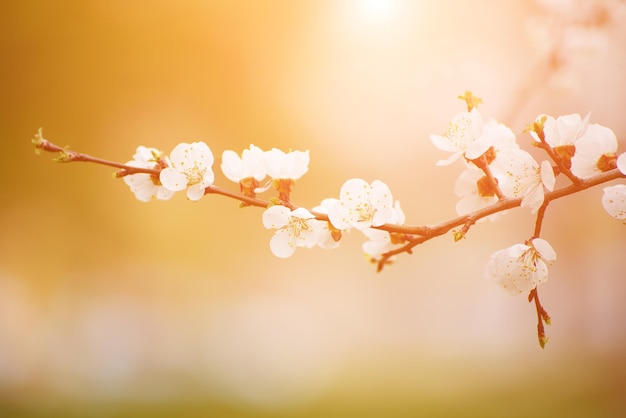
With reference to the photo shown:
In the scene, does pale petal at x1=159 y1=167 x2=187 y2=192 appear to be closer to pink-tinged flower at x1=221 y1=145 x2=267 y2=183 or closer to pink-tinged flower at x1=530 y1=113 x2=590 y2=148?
pink-tinged flower at x1=221 y1=145 x2=267 y2=183

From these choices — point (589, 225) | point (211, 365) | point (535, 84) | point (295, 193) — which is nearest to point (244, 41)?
point (295, 193)

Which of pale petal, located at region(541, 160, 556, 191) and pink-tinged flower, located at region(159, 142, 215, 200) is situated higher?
pink-tinged flower, located at region(159, 142, 215, 200)

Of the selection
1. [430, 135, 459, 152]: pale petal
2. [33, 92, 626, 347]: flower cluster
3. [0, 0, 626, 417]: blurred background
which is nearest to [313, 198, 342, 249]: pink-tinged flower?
[33, 92, 626, 347]: flower cluster

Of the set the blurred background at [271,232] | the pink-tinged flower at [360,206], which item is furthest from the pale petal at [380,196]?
the blurred background at [271,232]

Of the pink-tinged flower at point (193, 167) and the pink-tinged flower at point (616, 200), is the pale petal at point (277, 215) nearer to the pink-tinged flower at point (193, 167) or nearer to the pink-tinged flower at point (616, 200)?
the pink-tinged flower at point (193, 167)

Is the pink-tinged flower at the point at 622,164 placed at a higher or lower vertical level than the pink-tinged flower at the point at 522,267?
higher

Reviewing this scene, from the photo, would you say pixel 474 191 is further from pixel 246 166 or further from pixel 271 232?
pixel 271 232
